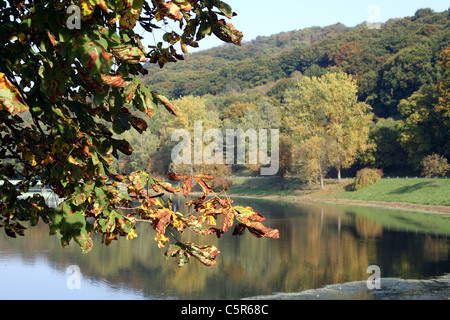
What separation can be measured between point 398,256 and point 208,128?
4676 centimetres

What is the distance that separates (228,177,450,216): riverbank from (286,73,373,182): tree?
3375 mm

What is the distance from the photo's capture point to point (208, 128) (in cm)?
6544

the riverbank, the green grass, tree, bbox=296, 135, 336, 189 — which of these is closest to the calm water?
the riverbank

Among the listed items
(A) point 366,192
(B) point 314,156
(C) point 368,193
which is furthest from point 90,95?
(B) point 314,156

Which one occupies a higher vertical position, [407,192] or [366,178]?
[366,178]

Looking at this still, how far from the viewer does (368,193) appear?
145 feet

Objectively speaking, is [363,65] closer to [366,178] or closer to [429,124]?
[429,124]

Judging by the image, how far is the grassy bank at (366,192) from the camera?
37.7 m

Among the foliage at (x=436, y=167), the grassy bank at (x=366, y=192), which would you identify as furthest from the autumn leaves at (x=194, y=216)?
the foliage at (x=436, y=167)

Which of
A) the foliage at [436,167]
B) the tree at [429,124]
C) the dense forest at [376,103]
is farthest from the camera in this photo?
the dense forest at [376,103]

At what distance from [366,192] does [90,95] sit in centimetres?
4358

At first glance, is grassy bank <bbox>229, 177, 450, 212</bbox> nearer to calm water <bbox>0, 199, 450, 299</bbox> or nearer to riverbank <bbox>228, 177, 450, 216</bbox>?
riverbank <bbox>228, 177, 450, 216</bbox>

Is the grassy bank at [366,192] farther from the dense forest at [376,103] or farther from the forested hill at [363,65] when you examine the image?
the forested hill at [363,65]

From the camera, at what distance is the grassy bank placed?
37.7 meters
